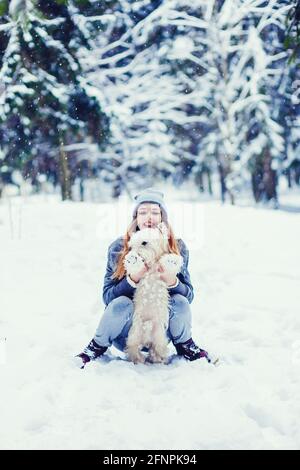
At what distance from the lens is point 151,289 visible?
342 cm

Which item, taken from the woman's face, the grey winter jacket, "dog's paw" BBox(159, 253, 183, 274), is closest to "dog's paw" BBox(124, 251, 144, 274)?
"dog's paw" BBox(159, 253, 183, 274)

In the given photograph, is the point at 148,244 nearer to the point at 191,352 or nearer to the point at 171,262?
the point at 171,262

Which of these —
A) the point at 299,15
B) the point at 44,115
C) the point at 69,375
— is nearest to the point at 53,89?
the point at 44,115

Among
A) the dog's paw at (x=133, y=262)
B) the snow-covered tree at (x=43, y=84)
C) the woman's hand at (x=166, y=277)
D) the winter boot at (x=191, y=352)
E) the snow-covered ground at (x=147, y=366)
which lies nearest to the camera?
the snow-covered ground at (x=147, y=366)

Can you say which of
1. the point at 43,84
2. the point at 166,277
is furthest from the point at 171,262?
the point at 43,84

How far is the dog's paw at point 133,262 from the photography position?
3.29 meters

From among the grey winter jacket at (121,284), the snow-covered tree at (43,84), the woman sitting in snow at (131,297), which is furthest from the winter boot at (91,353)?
the snow-covered tree at (43,84)

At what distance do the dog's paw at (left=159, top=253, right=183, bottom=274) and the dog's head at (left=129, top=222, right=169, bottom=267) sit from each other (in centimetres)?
8

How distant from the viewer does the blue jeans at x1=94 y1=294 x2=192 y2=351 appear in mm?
3492

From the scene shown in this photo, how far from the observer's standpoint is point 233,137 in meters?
14.2

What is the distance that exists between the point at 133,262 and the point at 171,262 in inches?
11.0

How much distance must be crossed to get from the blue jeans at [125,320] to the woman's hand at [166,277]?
0.16 metres

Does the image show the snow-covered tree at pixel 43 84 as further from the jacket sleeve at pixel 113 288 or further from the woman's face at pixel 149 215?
the jacket sleeve at pixel 113 288

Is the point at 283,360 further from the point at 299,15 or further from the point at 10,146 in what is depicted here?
the point at 10,146
